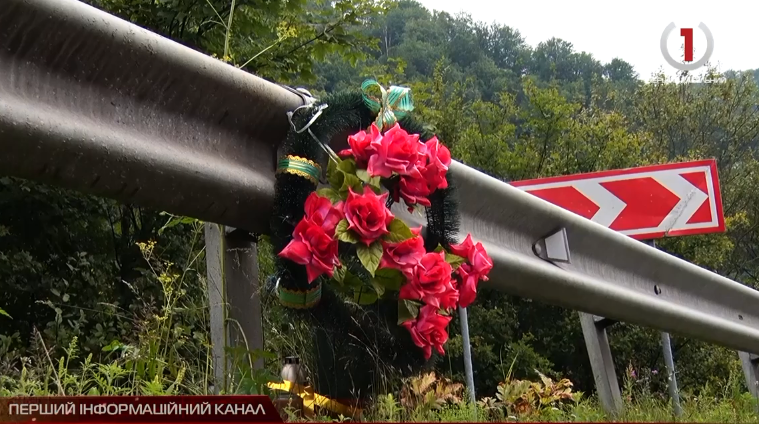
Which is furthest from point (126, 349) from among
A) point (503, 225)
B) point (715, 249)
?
point (715, 249)

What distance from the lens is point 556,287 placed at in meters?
3.22

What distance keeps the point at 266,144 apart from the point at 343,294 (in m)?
0.47

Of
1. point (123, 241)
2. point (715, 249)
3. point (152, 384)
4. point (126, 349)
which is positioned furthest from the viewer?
point (715, 249)

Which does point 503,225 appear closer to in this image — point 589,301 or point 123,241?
point 589,301

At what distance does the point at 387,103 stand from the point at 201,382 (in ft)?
3.12

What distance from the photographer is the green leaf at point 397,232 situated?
2.03m

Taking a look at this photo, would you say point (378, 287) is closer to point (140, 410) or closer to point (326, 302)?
point (326, 302)

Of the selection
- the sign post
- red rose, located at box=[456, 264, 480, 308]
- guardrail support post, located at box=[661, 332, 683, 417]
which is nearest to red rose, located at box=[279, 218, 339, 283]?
red rose, located at box=[456, 264, 480, 308]

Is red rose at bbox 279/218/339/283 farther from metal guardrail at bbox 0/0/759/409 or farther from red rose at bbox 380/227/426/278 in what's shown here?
metal guardrail at bbox 0/0/759/409

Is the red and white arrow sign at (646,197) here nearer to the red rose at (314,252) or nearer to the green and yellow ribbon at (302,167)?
the green and yellow ribbon at (302,167)

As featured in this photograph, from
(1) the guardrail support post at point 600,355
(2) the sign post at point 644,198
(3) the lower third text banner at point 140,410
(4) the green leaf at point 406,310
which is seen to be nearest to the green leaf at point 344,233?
(4) the green leaf at point 406,310

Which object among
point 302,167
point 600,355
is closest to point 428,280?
point 302,167

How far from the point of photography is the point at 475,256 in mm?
2297

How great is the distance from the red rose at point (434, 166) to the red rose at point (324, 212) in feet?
1.01
